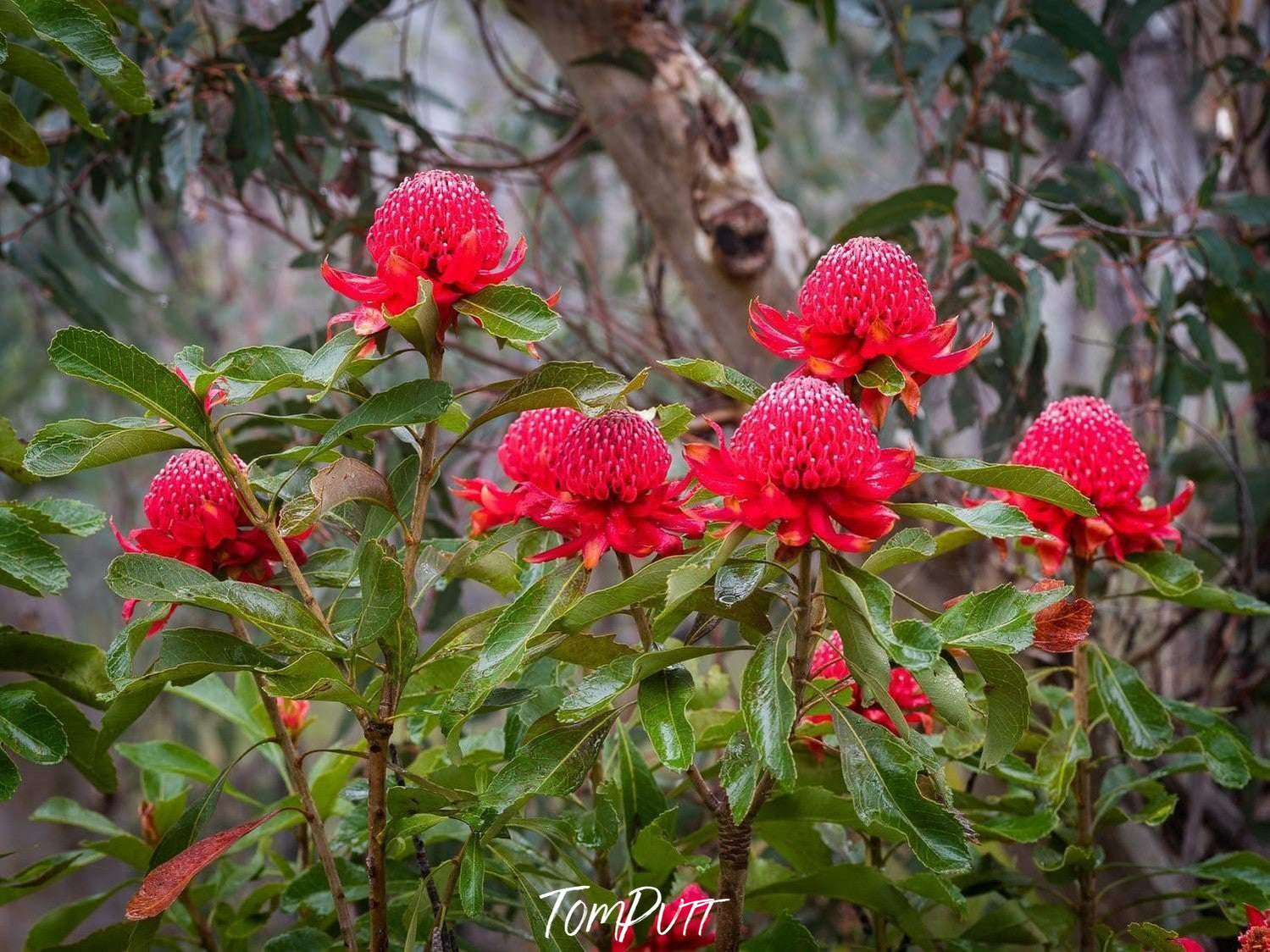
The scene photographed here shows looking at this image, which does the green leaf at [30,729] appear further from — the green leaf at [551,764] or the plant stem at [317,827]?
the green leaf at [551,764]

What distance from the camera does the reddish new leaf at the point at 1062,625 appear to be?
2.47ft

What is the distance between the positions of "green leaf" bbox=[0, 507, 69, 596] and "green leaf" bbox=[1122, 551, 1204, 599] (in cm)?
78

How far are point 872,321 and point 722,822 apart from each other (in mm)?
334

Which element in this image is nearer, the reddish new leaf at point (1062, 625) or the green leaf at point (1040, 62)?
the reddish new leaf at point (1062, 625)

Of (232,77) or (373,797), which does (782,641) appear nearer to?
(373,797)

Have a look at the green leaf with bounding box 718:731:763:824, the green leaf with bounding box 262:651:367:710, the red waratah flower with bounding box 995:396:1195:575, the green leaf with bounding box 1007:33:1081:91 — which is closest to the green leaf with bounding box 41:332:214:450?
the green leaf with bounding box 262:651:367:710

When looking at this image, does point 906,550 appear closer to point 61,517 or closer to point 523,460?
point 523,460

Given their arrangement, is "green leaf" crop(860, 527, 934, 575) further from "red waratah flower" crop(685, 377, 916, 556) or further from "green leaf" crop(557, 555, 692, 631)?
"green leaf" crop(557, 555, 692, 631)

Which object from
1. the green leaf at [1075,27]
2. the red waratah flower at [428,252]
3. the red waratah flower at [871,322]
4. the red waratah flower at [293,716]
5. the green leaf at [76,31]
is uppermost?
the green leaf at [76,31]

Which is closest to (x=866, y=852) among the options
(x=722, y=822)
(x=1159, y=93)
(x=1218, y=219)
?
(x=722, y=822)

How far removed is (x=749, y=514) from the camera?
0.73 metres

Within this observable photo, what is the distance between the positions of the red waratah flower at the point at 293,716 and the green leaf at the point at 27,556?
1.13ft

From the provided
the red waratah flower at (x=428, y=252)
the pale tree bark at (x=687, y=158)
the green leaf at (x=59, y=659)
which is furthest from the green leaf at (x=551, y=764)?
the pale tree bark at (x=687, y=158)

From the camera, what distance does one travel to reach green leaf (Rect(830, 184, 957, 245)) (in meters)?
1.61
